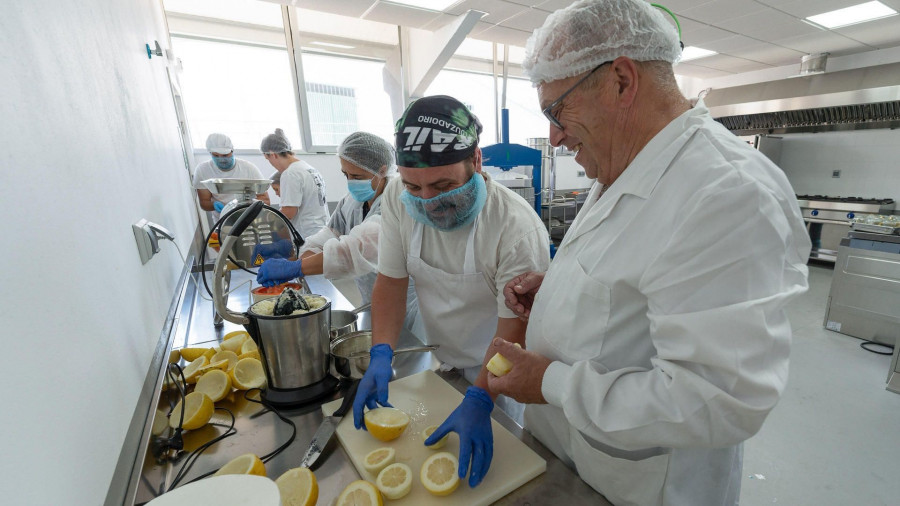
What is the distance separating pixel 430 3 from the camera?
14.1ft

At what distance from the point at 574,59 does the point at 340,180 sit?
5.12 metres

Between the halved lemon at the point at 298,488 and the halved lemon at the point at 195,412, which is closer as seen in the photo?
the halved lemon at the point at 298,488

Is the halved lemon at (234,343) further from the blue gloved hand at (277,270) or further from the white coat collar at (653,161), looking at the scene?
the white coat collar at (653,161)

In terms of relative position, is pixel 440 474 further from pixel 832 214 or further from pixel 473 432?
pixel 832 214

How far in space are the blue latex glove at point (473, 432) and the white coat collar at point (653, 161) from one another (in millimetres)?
544

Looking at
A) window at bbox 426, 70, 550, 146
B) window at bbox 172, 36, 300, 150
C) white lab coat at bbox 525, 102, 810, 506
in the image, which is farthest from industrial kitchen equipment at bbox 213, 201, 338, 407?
window at bbox 426, 70, 550, 146

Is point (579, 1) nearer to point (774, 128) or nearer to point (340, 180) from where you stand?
point (340, 180)

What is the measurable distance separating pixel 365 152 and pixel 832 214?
6.90m

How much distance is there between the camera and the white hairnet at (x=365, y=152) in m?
2.22

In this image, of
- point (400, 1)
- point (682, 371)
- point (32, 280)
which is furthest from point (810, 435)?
point (400, 1)

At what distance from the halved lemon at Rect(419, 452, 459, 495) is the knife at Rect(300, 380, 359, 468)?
275 mm

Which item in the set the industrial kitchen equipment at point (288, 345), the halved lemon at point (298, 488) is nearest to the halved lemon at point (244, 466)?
the halved lemon at point (298, 488)

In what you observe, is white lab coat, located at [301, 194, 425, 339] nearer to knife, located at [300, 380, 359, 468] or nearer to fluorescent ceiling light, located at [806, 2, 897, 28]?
knife, located at [300, 380, 359, 468]

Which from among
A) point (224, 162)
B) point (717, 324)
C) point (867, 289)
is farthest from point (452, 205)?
point (867, 289)
